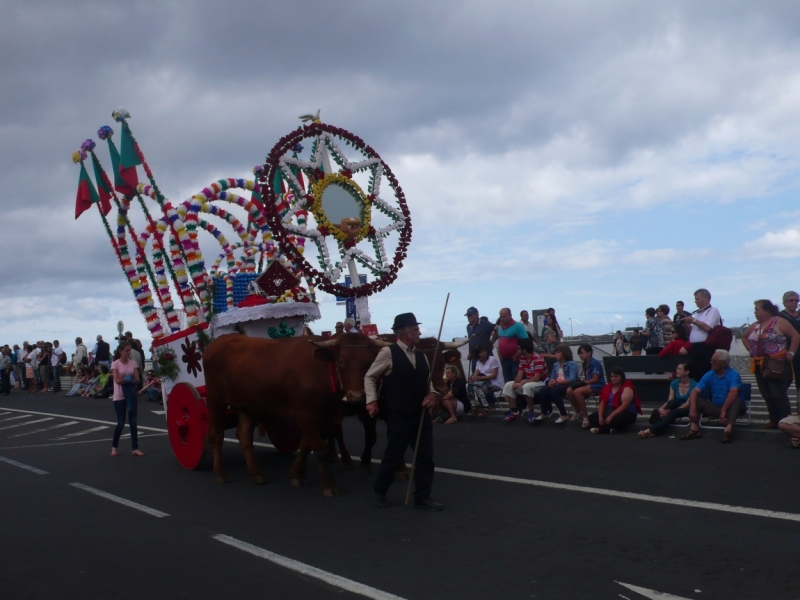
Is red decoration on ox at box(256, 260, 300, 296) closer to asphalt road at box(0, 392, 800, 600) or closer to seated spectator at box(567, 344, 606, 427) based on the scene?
asphalt road at box(0, 392, 800, 600)

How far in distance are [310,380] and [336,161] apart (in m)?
7.96

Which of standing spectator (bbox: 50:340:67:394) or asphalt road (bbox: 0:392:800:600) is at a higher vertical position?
standing spectator (bbox: 50:340:67:394)

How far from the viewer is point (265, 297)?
11.5m

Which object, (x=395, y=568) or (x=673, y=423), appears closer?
(x=395, y=568)

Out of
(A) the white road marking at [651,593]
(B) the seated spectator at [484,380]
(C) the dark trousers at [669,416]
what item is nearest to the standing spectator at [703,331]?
(C) the dark trousers at [669,416]

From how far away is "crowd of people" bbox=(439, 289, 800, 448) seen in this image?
34.8ft

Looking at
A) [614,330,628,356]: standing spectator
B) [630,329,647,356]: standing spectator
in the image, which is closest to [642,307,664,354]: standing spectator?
[630,329,647,356]: standing spectator

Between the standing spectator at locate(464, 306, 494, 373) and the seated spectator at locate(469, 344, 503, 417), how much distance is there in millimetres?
304

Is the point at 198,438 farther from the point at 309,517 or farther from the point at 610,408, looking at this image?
the point at 610,408

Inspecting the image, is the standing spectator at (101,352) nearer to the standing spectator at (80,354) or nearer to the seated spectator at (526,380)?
the standing spectator at (80,354)

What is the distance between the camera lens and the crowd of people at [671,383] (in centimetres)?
1059

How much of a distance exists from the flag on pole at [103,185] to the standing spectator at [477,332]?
681cm

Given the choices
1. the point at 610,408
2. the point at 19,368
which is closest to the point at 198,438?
the point at 610,408

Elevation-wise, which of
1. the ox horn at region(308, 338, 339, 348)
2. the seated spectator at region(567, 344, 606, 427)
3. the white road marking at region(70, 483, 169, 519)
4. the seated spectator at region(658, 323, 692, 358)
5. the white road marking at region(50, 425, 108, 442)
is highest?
the ox horn at region(308, 338, 339, 348)
